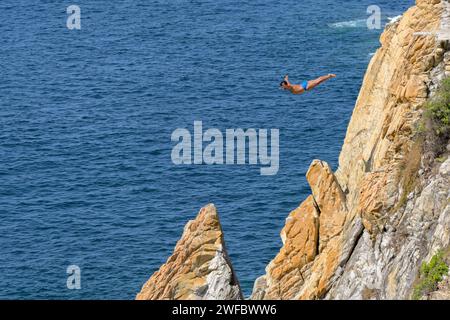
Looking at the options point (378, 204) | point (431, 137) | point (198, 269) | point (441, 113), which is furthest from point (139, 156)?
point (441, 113)

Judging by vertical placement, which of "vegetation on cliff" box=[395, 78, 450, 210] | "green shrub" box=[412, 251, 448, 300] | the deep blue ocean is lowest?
the deep blue ocean

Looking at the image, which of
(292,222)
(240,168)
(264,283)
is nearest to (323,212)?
(292,222)

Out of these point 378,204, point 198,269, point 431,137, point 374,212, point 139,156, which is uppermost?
point 431,137

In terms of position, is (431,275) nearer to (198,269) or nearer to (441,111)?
(441,111)

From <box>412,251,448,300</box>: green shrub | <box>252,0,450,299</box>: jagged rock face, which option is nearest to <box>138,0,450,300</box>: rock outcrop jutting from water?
<box>252,0,450,299</box>: jagged rock face

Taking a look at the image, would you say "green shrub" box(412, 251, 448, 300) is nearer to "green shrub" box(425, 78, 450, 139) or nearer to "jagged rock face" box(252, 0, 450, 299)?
"jagged rock face" box(252, 0, 450, 299)

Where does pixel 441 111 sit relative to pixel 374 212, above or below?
above
